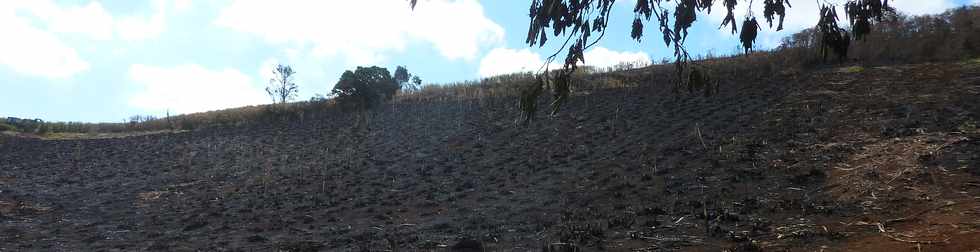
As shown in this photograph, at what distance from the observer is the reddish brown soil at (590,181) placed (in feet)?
29.3

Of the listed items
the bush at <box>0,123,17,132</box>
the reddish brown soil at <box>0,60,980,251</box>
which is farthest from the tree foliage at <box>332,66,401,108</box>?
the bush at <box>0,123,17,132</box>

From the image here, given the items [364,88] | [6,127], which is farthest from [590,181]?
[6,127]

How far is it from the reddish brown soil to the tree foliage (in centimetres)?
611

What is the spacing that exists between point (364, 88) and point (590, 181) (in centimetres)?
1982

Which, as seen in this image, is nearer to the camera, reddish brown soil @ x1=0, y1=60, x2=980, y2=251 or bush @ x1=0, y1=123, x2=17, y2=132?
reddish brown soil @ x1=0, y1=60, x2=980, y2=251

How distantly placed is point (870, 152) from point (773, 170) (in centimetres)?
178

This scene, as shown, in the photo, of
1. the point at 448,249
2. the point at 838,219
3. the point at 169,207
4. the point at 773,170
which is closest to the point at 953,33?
the point at 773,170

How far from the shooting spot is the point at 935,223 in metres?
7.45

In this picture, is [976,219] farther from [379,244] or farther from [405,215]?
[405,215]

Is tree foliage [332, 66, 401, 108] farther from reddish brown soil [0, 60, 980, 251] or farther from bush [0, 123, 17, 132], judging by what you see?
bush [0, 123, 17, 132]

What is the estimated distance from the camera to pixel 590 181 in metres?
14.0

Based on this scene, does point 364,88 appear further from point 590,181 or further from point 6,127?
point 590,181

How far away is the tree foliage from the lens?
103 ft

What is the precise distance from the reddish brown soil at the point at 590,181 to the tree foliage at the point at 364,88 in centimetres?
611
